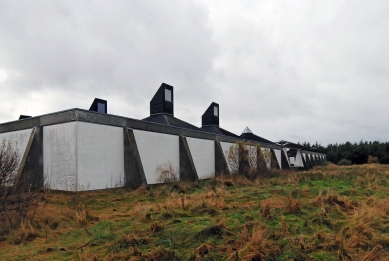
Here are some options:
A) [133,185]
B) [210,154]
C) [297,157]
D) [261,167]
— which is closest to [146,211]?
[133,185]

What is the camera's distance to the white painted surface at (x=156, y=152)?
17562 mm

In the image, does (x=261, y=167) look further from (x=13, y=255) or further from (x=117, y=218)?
(x=13, y=255)

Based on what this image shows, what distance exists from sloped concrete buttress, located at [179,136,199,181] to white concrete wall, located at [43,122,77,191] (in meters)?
8.65

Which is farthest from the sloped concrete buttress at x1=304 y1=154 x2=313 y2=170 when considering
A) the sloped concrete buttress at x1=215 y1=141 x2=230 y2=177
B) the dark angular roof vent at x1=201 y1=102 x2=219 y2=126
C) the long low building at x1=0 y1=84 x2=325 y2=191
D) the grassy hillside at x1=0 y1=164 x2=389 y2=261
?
the grassy hillside at x1=0 y1=164 x2=389 y2=261

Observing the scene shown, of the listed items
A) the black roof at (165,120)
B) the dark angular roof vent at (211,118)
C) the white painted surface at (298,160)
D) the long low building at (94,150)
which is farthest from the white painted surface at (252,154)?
the white painted surface at (298,160)

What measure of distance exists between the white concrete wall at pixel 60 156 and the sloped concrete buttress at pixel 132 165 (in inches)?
127

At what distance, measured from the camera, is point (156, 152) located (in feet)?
61.4

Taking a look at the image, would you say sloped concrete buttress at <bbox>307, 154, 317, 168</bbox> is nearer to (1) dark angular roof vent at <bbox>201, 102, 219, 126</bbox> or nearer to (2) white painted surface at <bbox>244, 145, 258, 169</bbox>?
(1) dark angular roof vent at <bbox>201, 102, 219, 126</bbox>

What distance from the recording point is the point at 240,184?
17.1 meters

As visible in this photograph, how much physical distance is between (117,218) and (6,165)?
3318 mm

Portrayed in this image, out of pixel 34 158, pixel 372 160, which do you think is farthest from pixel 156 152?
pixel 372 160

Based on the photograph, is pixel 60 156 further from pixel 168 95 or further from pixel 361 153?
pixel 361 153

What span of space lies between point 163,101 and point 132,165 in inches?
451

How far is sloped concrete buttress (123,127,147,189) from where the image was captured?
52.4ft
